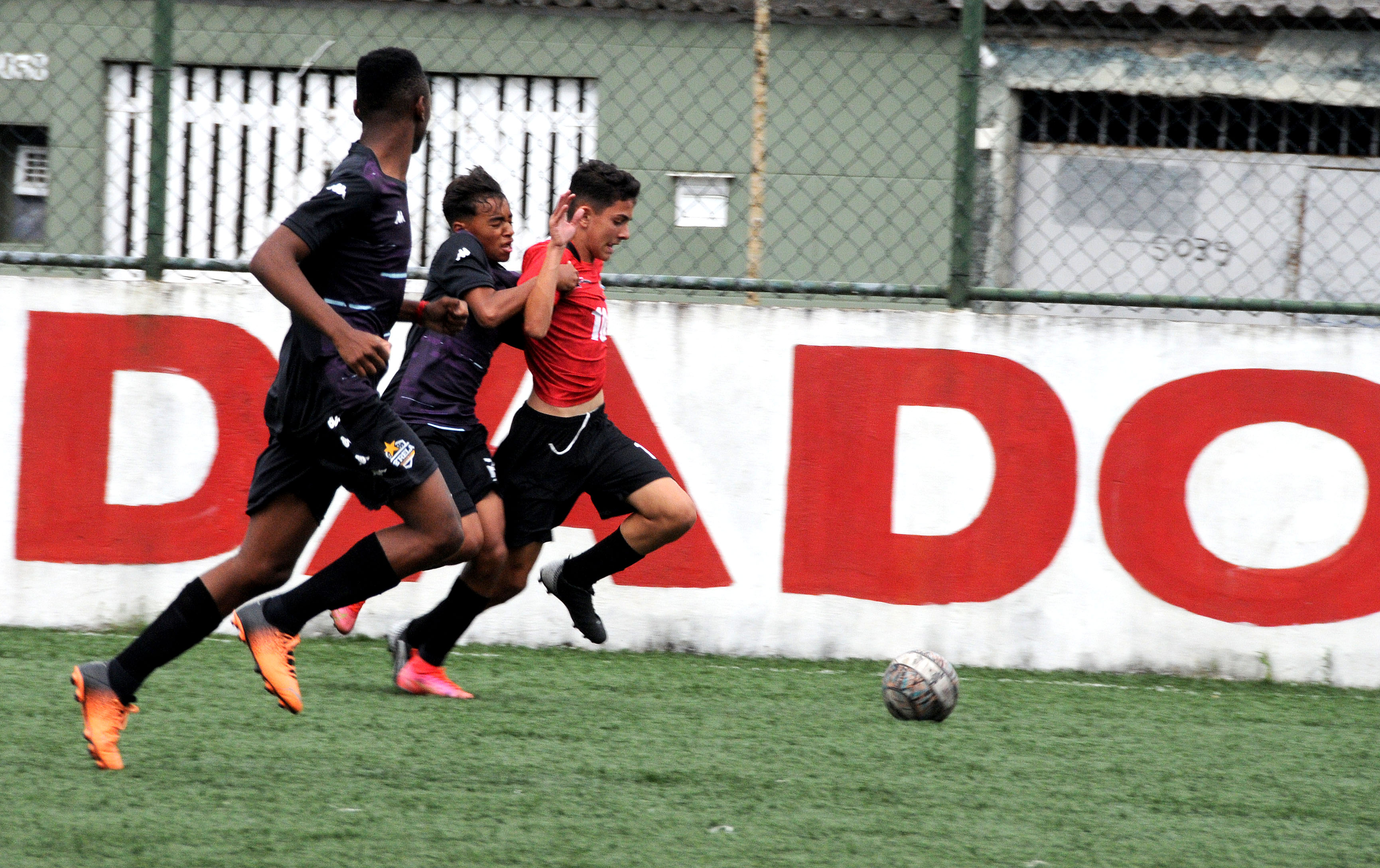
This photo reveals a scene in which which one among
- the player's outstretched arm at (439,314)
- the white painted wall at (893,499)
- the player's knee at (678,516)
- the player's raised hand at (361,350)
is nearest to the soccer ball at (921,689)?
the player's knee at (678,516)

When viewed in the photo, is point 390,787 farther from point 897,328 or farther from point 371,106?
point 897,328

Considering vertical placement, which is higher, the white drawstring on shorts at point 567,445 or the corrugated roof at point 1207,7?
the corrugated roof at point 1207,7

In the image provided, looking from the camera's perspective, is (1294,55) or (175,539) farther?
(1294,55)

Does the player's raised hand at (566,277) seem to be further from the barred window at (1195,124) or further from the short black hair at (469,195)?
the barred window at (1195,124)

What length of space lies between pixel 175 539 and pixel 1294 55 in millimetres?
8657

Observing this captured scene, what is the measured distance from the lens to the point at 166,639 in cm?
352

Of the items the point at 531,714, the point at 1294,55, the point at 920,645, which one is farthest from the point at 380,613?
the point at 1294,55

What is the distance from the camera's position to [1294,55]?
1043cm

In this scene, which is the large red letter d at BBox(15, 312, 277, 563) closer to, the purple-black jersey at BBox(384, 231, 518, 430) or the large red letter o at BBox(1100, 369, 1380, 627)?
the purple-black jersey at BBox(384, 231, 518, 430)

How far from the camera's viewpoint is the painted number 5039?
31.4 ft

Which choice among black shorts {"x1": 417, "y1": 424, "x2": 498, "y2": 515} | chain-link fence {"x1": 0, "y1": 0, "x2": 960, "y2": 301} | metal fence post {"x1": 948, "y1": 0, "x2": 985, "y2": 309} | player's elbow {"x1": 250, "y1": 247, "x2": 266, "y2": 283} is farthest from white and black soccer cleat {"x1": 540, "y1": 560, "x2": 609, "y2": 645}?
chain-link fence {"x1": 0, "y1": 0, "x2": 960, "y2": 301}

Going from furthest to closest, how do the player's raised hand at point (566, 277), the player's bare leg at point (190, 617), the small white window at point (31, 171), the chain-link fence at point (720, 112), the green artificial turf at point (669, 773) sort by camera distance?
the small white window at point (31, 171)
the chain-link fence at point (720, 112)
the player's raised hand at point (566, 277)
the player's bare leg at point (190, 617)
the green artificial turf at point (669, 773)

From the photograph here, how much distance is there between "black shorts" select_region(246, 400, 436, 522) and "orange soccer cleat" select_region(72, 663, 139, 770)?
1.78ft

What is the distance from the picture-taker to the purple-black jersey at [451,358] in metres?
4.53
